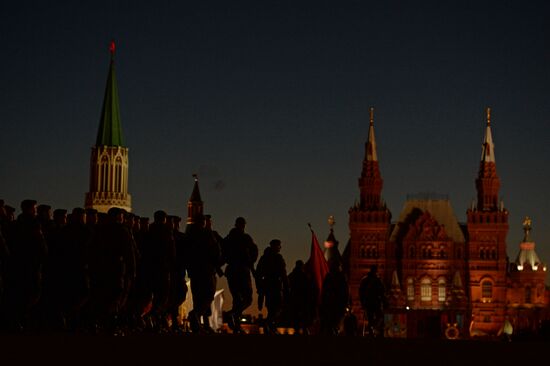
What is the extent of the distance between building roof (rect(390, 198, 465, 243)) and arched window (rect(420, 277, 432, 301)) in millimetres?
4235

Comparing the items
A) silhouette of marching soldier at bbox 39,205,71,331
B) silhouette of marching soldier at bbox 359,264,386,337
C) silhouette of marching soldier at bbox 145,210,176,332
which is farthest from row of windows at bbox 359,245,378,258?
silhouette of marching soldier at bbox 39,205,71,331

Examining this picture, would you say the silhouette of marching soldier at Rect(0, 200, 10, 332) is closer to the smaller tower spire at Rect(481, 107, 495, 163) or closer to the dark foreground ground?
the dark foreground ground

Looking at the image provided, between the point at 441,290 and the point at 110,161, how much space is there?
29.8 meters

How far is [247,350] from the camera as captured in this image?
16.5 metres

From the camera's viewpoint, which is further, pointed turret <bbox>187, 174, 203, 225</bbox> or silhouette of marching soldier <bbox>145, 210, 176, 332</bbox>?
pointed turret <bbox>187, 174, 203, 225</bbox>

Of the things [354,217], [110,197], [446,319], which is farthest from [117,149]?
[446,319]

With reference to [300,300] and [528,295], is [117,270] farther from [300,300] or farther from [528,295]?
[528,295]

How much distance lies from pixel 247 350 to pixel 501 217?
94580 millimetres

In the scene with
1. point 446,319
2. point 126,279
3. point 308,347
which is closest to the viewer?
point 308,347

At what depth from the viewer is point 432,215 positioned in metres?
113

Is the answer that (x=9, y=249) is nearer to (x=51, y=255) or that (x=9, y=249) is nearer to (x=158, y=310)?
(x=51, y=255)

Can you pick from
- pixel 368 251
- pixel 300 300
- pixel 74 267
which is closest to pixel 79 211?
pixel 74 267

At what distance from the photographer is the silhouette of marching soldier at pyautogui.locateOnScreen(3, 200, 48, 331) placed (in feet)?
61.6

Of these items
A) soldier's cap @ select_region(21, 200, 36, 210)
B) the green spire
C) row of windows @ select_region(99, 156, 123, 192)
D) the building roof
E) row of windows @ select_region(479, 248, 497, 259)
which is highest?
the green spire
